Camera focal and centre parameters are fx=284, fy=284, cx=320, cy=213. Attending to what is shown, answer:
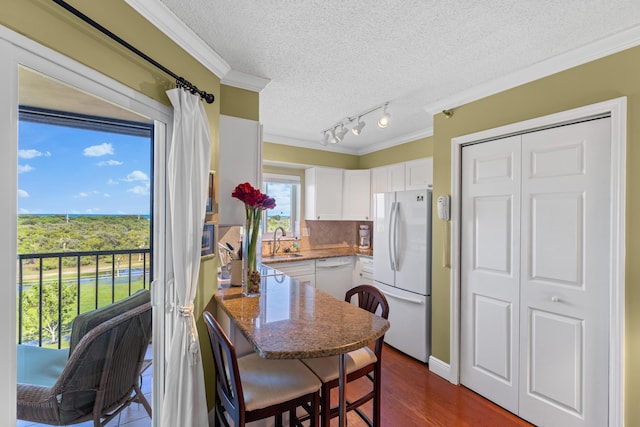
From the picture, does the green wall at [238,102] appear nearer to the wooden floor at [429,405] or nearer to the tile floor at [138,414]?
the tile floor at [138,414]

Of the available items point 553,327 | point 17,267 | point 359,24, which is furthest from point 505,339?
point 17,267

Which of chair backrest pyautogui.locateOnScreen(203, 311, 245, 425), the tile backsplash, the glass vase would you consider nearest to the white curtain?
chair backrest pyautogui.locateOnScreen(203, 311, 245, 425)

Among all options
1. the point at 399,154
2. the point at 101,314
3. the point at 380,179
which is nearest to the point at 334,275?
the point at 380,179

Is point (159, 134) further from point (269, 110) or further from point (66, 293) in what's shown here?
point (269, 110)

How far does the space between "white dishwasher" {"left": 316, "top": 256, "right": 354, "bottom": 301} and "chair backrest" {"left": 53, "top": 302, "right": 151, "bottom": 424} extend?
8.25ft

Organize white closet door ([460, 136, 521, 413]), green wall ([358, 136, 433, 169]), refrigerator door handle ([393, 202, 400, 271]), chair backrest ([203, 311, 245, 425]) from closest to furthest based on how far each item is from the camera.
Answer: chair backrest ([203, 311, 245, 425]) → white closet door ([460, 136, 521, 413]) → refrigerator door handle ([393, 202, 400, 271]) → green wall ([358, 136, 433, 169])

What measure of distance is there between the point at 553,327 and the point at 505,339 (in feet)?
1.19

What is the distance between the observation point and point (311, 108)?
2.83m

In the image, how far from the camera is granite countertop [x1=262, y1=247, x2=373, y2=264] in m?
3.69

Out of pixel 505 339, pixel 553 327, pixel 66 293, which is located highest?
pixel 66 293

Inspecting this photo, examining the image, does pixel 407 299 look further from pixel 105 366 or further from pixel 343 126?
pixel 105 366

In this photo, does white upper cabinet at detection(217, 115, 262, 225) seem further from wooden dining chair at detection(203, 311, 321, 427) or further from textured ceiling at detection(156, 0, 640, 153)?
wooden dining chair at detection(203, 311, 321, 427)

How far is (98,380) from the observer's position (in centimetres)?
144

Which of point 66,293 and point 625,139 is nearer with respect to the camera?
point 66,293
